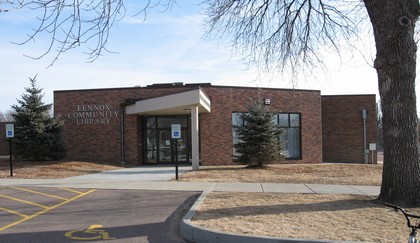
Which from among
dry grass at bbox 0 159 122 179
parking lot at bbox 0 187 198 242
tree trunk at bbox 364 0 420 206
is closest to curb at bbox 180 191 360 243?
parking lot at bbox 0 187 198 242

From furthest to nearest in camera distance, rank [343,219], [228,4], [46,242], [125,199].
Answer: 1. [228,4]
2. [125,199]
3. [343,219]
4. [46,242]

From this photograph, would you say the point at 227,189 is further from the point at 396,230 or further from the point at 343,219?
the point at 396,230

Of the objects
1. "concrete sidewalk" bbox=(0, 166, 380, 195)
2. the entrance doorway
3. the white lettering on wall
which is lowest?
"concrete sidewalk" bbox=(0, 166, 380, 195)

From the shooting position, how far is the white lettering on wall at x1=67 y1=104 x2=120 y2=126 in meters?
26.9

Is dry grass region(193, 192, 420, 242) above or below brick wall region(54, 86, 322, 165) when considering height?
below

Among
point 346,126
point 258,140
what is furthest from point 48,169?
point 346,126

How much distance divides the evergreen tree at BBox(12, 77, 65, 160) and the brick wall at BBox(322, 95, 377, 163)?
19.1 metres

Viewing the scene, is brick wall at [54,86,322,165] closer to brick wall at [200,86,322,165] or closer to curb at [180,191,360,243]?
brick wall at [200,86,322,165]

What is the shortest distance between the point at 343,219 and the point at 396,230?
43.3 inches

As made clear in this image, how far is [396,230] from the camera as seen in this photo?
291 inches

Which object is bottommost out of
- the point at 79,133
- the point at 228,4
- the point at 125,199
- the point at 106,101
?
the point at 125,199

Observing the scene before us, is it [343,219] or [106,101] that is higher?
[106,101]

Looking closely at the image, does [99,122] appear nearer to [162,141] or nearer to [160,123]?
[160,123]

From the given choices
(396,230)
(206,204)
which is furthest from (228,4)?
(396,230)
